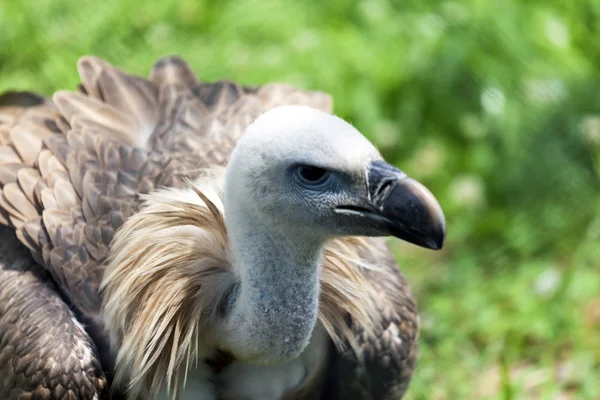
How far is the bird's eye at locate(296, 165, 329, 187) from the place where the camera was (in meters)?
3.20

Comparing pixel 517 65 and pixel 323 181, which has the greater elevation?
pixel 323 181

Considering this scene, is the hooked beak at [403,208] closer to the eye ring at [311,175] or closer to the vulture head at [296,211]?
the vulture head at [296,211]

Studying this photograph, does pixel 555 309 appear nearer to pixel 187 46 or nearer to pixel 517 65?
pixel 517 65

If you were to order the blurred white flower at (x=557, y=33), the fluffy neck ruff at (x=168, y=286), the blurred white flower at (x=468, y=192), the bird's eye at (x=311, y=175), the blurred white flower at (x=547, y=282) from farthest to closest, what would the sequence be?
the blurred white flower at (x=557, y=33), the blurred white flower at (x=468, y=192), the blurred white flower at (x=547, y=282), the fluffy neck ruff at (x=168, y=286), the bird's eye at (x=311, y=175)

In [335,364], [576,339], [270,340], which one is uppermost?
[270,340]

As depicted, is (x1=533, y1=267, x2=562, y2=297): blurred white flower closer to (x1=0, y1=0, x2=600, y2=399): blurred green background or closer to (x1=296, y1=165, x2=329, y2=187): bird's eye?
(x1=0, y1=0, x2=600, y2=399): blurred green background

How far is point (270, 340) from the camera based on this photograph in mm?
3469

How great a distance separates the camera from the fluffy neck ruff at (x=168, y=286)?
3.56m

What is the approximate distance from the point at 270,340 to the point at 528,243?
9.05 feet

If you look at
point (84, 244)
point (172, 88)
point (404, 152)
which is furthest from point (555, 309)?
point (84, 244)

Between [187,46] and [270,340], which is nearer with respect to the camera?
[270,340]

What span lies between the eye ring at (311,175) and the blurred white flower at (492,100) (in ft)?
10.8

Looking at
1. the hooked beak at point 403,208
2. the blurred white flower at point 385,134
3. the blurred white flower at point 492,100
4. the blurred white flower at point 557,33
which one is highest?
the hooked beak at point 403,208

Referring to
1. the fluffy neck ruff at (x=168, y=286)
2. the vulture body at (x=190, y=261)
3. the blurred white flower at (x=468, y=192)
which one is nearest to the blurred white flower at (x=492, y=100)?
the blurred white flower at (x=468, y=192)
